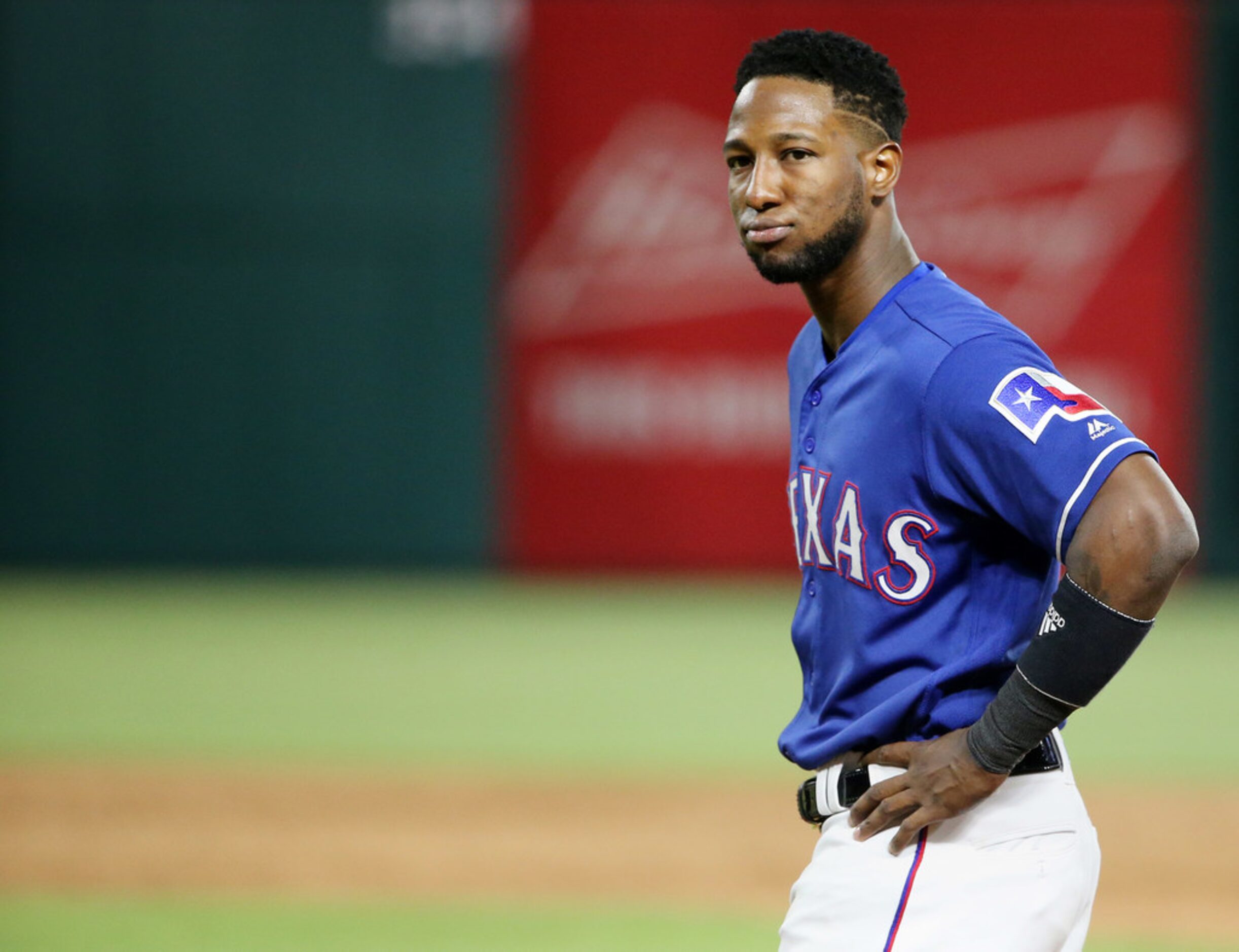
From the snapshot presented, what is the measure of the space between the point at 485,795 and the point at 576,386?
767 cm

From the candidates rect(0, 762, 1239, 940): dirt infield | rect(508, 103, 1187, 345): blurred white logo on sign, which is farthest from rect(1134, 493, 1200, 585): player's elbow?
rect(508, 103, 1187, 345): blurred white logo on sign

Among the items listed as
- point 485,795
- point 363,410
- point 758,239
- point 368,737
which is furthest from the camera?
point 363,410

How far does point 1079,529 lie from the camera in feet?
5.98

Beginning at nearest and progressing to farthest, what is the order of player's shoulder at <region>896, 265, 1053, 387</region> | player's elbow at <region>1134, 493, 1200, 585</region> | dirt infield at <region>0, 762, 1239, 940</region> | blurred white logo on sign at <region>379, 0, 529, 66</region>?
player's elbow at <region>1134, 493, 1200, 585</region> → player's shoulder at <region>896, 265, 1053, 387</region> → dirt infield at <region>0, 762, 1239, 940</region> → blurred white logo on sign at <region>379, 0, 529, 66</region>

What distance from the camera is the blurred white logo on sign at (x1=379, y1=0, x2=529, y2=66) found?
13.6 metres

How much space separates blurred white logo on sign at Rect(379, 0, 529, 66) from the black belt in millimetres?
12340

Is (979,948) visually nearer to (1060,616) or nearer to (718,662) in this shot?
(1060,616)

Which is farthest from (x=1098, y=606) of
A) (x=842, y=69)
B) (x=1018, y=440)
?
(x=842, y=69)

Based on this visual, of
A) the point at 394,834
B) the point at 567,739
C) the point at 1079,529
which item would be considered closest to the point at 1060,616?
the point at 1079,529

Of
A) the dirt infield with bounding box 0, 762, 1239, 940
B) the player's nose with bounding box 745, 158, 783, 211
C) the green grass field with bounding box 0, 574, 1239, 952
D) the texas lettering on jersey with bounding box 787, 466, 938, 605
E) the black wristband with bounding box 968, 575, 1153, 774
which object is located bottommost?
the green grass field with bounding box 0, 574, 1239, 952

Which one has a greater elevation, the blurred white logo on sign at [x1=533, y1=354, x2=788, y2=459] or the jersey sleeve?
the jersey sleeve

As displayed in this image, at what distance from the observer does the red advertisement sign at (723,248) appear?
13734 millimetres

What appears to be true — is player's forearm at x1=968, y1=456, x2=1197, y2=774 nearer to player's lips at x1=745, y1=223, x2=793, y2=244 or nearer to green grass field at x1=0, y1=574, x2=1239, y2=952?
player's lips at x1=745, y1=223, x2=793, y2=244

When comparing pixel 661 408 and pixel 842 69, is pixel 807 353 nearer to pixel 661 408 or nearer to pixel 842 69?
pixel 842 69
